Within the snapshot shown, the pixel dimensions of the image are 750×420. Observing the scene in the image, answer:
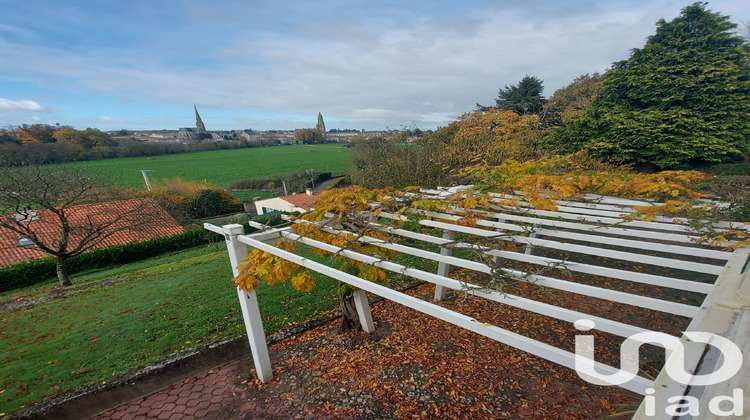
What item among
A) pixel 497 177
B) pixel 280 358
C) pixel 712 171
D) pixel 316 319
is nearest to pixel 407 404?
pixel 280 358

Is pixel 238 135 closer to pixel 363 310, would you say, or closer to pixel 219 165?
→ pixel 219 165

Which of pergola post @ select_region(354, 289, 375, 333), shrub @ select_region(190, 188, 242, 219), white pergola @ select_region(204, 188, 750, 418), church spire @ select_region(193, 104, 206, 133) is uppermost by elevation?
church spire @ select_region(193, 104, 206, 133)

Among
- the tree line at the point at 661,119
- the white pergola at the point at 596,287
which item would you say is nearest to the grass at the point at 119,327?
the white pergola at the point at 596,287

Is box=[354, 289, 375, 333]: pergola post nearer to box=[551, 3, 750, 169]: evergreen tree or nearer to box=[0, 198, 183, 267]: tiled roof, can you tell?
box=[0, 198, 183, 267]: tiled roof

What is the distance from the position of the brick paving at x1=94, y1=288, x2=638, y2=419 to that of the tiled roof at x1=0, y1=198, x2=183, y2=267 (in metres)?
12.4

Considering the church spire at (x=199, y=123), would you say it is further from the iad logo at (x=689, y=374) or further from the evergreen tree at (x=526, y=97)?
the iad logo at (x=689, y=374)

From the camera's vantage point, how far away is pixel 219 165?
5512 cm

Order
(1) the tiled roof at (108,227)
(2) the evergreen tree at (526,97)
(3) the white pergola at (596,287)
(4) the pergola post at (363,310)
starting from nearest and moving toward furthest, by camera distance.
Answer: (3) the white pergola at (596,287) < (4) the pergola post at (363,310) < (1) the tiled roof at (108,227) < (2) the evergreen tree at (526,97)

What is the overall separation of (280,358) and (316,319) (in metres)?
0.94

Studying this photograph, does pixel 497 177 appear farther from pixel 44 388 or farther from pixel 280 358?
pixel 44 388

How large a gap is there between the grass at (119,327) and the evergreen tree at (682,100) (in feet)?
46.7

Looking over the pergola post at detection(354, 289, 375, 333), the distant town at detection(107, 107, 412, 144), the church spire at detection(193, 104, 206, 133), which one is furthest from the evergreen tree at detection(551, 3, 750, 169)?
the church spire at detection(193, 104, 206, 133)

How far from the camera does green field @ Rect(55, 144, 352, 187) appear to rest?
44531 mm

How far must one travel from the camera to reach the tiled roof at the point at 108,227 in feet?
44.2
